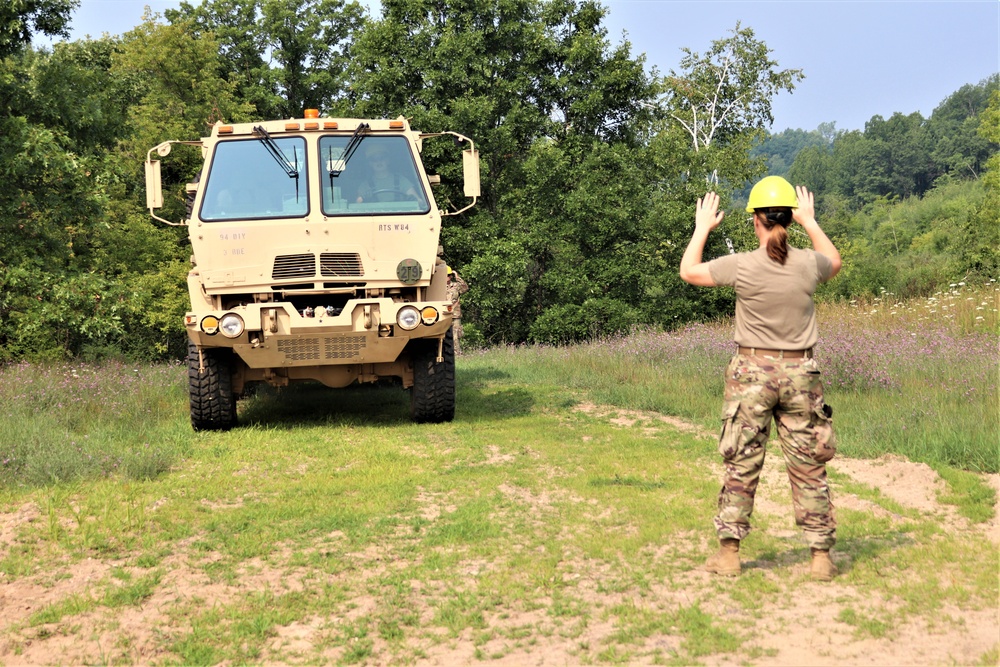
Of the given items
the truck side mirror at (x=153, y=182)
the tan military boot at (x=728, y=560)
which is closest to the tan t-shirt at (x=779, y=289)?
the tan military boot at (x=728, y=560)

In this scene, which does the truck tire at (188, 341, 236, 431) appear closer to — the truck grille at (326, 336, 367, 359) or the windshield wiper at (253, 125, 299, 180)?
the truck grille at (326, 336, 367, 359)

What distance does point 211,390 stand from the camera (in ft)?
28.8

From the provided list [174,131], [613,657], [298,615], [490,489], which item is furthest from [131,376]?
[174,131]

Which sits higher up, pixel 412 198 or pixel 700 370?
pixel 412 198

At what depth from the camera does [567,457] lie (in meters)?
7.61

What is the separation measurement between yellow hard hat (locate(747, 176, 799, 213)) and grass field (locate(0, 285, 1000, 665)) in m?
1.74

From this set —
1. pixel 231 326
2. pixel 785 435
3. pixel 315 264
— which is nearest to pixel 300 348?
pixel 231 326

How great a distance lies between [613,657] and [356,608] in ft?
4.09

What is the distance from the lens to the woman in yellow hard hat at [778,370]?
442 centimetres

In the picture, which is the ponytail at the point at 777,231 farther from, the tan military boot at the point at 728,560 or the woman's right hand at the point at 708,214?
the tan military boot at the point at 728,560

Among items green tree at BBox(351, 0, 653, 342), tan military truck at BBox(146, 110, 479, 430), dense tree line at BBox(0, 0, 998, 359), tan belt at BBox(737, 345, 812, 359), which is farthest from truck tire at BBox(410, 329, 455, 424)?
green tree at BBox(351, 0, 653, 342)

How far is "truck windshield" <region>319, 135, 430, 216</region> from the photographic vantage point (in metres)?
9.04

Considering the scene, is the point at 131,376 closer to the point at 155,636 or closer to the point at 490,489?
the point at 490,489

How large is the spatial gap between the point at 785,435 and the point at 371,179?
5.76 metres
